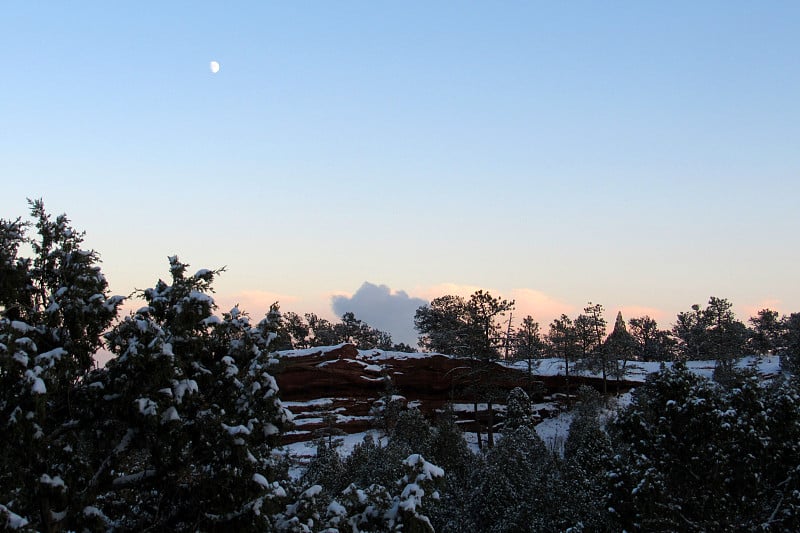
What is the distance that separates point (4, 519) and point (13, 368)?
2.12 m

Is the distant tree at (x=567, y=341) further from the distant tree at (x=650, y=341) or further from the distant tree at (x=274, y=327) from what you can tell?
the distant tree at (x=274, y=327)

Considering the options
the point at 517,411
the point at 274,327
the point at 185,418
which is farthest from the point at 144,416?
the point at 517,411

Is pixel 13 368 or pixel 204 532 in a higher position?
pixel 13 368

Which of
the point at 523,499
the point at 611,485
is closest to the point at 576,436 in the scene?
the point at 523,499

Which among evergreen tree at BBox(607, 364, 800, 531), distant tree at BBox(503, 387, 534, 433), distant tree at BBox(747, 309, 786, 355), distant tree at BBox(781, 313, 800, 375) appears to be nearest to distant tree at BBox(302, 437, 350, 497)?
distant tree at BBox(503, 387, 534, 433)

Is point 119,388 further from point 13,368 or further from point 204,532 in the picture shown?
point 204,532

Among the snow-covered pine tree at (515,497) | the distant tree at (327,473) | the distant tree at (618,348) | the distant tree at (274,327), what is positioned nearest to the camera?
the distant tree at (274,327)

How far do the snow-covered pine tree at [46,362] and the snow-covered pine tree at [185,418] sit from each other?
18.0 inches

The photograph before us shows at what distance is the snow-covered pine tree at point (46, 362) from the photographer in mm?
8727

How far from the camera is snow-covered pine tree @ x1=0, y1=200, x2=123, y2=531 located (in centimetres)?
873

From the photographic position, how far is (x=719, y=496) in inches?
699

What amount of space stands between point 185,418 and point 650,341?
10890 centimetres

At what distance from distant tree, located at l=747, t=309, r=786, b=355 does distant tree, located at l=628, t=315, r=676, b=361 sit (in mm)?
13534

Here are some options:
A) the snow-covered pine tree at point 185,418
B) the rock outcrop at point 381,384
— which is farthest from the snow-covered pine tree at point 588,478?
the rock outcrop at point 381,384
